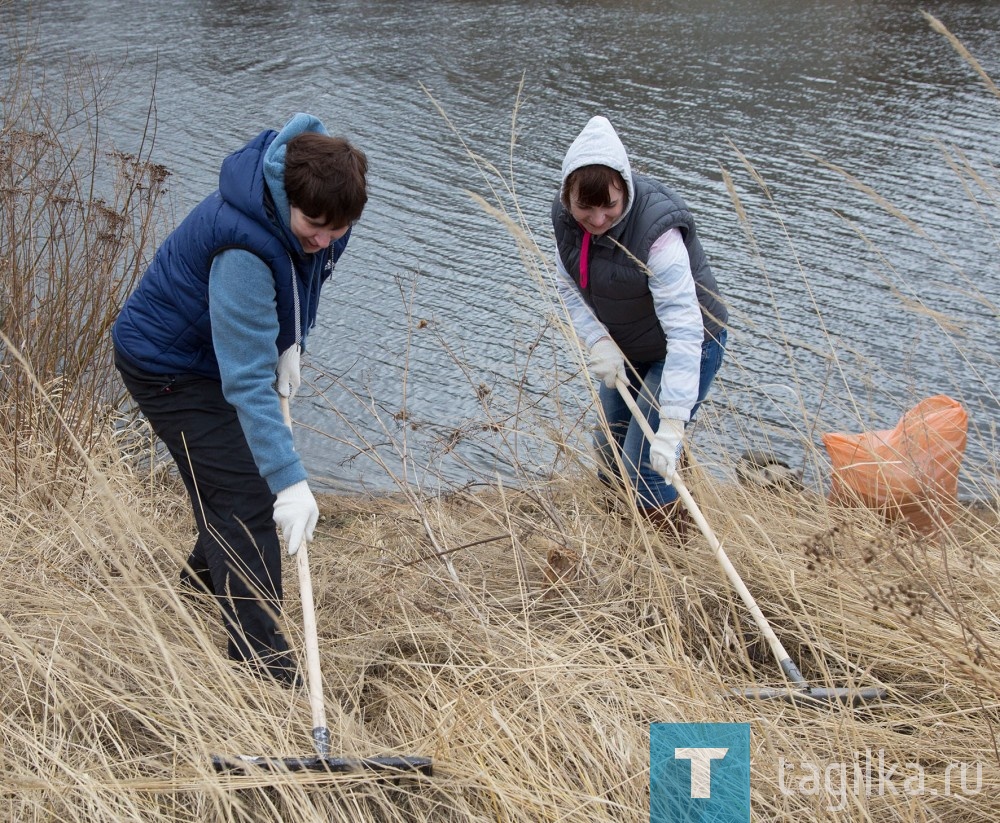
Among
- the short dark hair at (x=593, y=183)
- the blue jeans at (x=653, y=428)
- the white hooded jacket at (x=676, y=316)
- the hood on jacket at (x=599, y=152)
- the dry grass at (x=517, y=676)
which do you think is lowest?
the dry grass at (x=517, y=676)

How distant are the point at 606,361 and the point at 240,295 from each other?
1.24 metres

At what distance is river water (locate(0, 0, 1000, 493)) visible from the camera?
458 cm

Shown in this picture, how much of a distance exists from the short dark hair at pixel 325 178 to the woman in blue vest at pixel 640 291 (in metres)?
0.76

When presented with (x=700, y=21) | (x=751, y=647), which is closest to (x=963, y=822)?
(x=751, y=647)

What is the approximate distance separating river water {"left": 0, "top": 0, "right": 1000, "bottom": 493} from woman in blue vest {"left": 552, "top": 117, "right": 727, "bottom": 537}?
0.16 metres

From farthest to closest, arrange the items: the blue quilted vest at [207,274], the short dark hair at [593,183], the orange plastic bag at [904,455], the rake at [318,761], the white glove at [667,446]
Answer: the orange plastic bag at [904,455] → the white glove at [667,446] → the short dark hair at [593,183] → the blue quilted vest at [207,274] → the rake at [318,761]

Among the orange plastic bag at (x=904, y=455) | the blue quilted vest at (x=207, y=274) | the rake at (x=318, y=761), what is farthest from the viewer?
the orange plastic bag at (x=904, y=455)

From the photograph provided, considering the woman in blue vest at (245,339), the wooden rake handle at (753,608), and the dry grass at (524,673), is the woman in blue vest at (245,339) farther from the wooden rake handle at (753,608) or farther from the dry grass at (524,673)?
the wooden rake handle at (753,608)

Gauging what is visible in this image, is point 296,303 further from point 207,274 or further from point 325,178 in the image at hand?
point 325,178

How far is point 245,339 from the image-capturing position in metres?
2.40

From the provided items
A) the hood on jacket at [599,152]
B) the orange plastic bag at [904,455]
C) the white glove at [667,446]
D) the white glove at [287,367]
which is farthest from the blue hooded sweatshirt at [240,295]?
the orange plastic bag at [904,455]

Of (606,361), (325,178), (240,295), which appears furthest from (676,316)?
(240,295)

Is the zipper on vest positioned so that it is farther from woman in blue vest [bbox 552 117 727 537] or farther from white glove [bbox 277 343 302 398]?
woman in blue vest [bbox 552 117 727 537]

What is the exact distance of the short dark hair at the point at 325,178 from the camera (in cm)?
227
